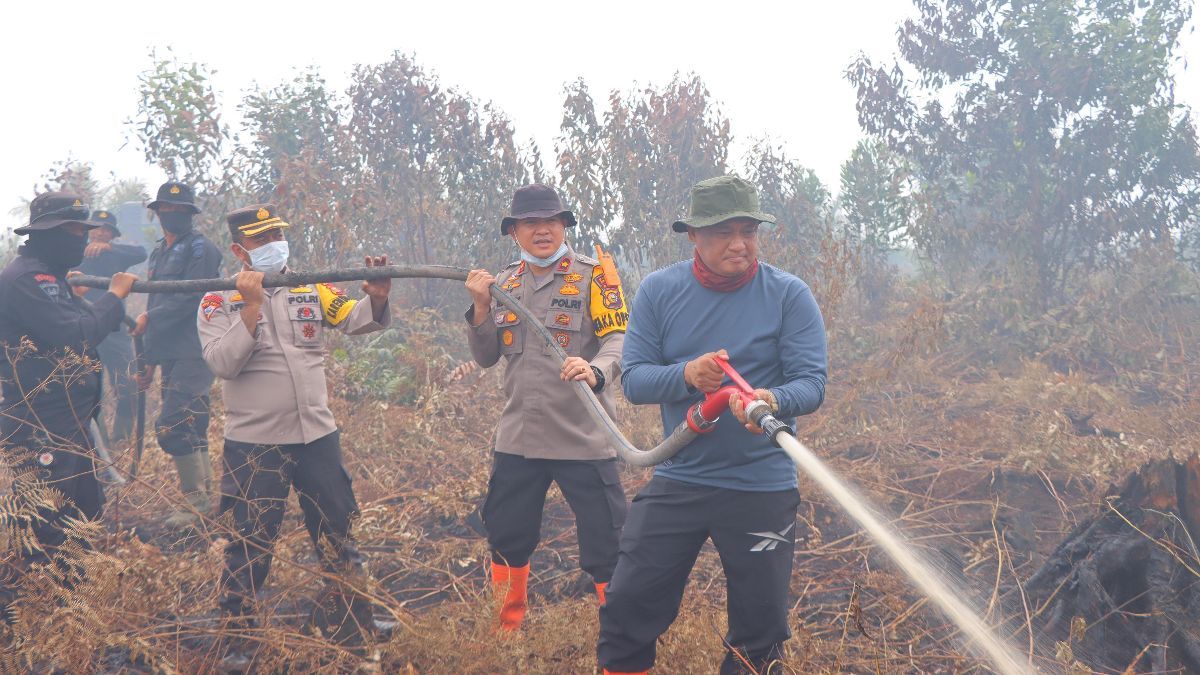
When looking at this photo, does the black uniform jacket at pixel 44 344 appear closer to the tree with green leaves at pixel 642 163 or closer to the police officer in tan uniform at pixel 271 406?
the police officer in tan uniform at pixel 271 406

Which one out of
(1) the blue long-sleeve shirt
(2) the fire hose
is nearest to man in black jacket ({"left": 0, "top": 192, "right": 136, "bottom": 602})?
(2) the fire hose

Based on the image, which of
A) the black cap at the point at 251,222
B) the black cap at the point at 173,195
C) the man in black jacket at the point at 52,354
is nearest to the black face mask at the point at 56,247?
the man in black jacket at the point at 52,354

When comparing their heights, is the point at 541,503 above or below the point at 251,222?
below

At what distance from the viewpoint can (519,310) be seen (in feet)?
13.6

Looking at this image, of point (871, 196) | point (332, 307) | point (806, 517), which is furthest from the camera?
point (871, 196)

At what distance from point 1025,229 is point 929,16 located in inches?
167

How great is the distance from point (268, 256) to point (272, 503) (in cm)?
127

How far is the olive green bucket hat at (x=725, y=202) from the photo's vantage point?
322 centimetres

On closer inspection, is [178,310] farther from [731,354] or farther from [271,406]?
[731,354]

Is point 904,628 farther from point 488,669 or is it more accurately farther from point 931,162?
point 931,162

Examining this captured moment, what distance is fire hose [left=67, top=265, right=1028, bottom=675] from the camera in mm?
2531

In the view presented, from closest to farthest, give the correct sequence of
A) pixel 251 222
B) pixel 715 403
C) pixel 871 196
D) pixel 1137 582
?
1. pixel 715 403
2. pixel 1137 582
3. pixel 251 222
4. pixel 871 196

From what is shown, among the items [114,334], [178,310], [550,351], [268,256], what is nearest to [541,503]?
[550,351]

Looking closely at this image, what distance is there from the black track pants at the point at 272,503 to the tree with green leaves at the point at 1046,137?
11.9 m
